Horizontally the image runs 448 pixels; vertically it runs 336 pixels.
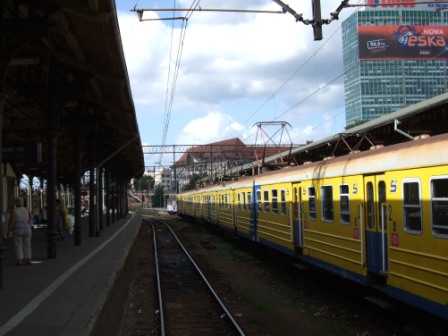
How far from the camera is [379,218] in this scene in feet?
26.3

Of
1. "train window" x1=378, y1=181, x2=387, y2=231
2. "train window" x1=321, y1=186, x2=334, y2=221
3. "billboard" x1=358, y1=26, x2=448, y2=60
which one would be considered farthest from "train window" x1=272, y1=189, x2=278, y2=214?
"billboard" x1=358, y1=26, x2=448, y2=60

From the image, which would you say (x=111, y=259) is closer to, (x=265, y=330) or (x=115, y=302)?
(x=115, y=302)

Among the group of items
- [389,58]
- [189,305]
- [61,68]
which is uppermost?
[389,58]

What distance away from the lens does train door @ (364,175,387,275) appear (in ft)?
25.7

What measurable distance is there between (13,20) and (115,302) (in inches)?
184

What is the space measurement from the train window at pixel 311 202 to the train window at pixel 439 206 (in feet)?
15.6

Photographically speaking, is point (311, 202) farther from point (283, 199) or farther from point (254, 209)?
point (254, 209)

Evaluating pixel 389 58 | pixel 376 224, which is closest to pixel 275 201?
pixel 376 224

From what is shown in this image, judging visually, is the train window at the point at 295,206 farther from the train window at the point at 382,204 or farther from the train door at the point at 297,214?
the train window at the point at 382,204

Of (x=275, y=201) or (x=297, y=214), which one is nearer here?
(x=297, y=214)

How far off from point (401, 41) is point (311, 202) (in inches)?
1684

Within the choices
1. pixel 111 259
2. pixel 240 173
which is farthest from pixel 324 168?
pixel 240 173

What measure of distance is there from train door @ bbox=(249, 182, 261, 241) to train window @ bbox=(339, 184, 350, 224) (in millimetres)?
7236

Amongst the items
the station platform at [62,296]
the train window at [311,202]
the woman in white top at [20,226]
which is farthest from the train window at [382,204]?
the woman in white top at [20,226]
